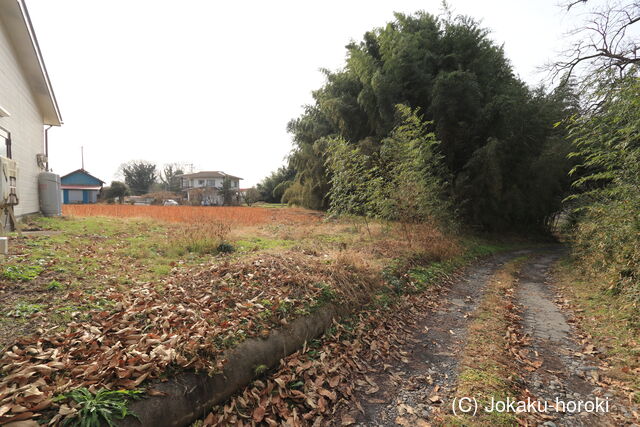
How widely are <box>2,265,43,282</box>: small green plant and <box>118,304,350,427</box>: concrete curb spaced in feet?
8.88

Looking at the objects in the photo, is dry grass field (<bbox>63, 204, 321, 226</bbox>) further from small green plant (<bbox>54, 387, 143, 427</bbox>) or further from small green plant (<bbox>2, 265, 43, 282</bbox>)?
small green plant (<bbox>54, 387, 143, 427</bbox>)

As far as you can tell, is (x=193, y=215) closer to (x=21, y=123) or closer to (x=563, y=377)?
(x=21, y=123)

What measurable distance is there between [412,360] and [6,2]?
10.6 meters

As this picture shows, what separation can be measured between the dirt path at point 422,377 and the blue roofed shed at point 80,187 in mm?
35638

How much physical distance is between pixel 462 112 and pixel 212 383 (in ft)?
39.7

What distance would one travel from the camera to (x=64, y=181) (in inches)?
1214

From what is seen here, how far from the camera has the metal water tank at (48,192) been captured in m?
9.22

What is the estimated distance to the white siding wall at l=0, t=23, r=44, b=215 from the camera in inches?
277

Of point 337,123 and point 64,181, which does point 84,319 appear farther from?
point 64,181

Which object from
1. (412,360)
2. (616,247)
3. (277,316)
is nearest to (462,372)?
(412,360)

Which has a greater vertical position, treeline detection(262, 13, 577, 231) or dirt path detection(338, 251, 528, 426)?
treeline detection(262, 13, 577, 231)

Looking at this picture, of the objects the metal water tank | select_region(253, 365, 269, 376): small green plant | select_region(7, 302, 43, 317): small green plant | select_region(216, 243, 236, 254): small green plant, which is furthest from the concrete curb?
the metal water tank

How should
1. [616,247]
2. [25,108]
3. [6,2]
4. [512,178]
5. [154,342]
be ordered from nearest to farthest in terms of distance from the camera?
[154,342] < [616,247] < [6,2] < [25,108] < [512,178]

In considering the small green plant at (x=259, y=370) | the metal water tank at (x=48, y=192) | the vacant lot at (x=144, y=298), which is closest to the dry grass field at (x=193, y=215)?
the metal water tank at (x=48, y=192)
